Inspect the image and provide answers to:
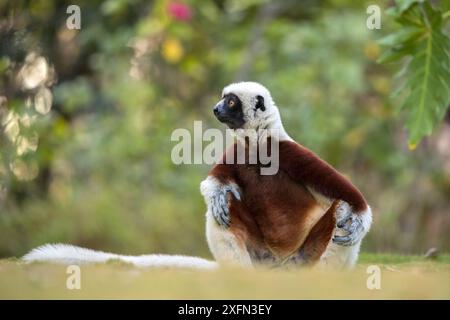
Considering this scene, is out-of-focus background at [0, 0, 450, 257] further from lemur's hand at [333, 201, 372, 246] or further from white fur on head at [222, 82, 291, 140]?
lemur's hand at [333, 201, 372, 246]

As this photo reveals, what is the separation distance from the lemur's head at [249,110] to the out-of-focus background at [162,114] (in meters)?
4.89

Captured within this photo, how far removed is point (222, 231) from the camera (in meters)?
5.50

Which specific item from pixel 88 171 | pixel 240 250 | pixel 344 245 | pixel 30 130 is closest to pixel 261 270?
pixel 240 250

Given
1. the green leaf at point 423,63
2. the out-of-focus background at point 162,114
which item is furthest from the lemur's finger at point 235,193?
the out-of-focus background at point 162,114

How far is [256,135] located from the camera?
19.6ft

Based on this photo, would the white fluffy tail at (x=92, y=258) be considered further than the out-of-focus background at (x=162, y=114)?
No

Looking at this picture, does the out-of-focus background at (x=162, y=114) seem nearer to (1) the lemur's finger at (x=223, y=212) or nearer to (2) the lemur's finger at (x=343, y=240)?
(1) the lemur's finger at (x=223, y=212)

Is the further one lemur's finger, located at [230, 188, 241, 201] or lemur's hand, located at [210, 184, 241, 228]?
lemur's finger, located at [230, 188, 241, 201]

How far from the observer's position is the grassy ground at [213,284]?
447 centimetres

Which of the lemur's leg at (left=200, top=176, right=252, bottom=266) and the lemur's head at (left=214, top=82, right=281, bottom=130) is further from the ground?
the lemur's head at (left=214, top=82, right=281, bottom=130)

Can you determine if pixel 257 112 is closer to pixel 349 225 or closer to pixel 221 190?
pixel 221 190

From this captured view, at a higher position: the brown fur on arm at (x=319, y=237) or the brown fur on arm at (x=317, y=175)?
the brown fur on arm at (x=317, y=175)

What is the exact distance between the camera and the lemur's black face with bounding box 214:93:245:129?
602cm

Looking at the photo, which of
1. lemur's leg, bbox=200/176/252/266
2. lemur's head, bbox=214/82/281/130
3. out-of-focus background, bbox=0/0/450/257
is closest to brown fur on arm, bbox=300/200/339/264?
lemur's leg, bbox=200/176/252/266
